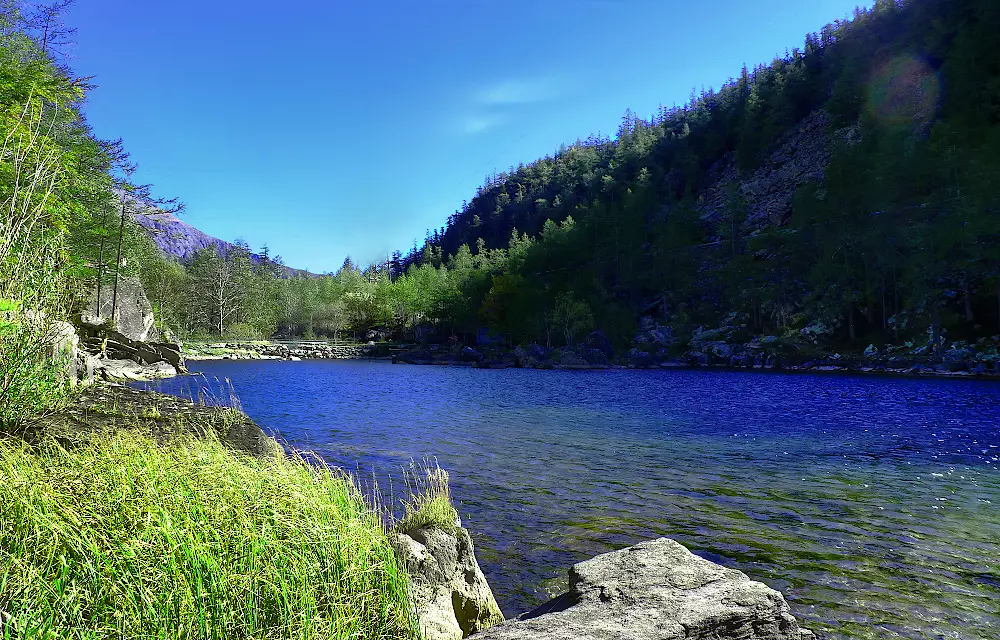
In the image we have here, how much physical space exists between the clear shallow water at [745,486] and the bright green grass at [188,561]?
238cm

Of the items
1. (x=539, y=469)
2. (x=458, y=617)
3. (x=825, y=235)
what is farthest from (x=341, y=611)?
(x=825, y=235)

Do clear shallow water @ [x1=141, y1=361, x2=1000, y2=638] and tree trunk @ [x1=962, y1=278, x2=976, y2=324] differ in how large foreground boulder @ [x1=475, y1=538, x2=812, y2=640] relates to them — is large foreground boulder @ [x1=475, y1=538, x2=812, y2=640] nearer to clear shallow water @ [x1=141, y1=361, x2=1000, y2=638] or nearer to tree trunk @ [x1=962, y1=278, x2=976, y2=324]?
clear shallow water @ [x1=141, y1=361, x2=1000, y2=638]

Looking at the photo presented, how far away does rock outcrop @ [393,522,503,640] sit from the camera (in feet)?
13.5

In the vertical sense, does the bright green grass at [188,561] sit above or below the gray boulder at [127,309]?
below

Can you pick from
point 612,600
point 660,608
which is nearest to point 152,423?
point 612,600

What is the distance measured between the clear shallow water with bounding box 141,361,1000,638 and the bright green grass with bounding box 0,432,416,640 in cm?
238

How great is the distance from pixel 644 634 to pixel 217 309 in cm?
9573

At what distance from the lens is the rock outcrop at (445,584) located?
4.13 meters

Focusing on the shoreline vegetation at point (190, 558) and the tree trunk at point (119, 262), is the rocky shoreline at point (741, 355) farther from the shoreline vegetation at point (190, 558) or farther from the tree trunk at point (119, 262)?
the shoreline vegetation at point (190, 558)

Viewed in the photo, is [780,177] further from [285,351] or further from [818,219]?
[285,351]

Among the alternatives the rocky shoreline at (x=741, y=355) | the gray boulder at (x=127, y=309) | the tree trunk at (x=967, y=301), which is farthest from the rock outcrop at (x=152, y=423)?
the tree trunk at (x=967, y=301)

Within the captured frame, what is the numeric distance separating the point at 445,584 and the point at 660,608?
1.81m

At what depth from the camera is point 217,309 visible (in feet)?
284

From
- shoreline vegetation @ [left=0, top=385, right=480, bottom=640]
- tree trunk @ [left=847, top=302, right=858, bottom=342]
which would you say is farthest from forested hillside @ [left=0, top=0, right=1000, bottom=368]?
shoreline vegetation @ [left=0, top=385, right=480, bottom=640]
